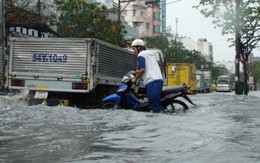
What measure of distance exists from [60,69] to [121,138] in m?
5.59

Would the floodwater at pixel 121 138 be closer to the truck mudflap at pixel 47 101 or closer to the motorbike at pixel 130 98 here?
the motorbike at pixel 130 98

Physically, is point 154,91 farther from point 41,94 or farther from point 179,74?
point 179,74

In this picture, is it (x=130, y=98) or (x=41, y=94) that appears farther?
(x=41, y=94)

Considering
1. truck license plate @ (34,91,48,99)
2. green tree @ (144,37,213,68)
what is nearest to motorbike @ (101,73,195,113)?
truck license plate @ (34,91,48,99)

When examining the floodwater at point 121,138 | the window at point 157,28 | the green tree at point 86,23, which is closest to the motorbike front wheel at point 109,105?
the floodwater at point 121,138

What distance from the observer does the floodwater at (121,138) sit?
4.75 metres

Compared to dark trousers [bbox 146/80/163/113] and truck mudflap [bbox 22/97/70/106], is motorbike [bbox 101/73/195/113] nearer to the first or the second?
dark trousers [bbox 146/80/163/113]

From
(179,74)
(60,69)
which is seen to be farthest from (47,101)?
(179,74)

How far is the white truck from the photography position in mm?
11008

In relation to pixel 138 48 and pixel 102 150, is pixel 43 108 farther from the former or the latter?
pixel 102 150

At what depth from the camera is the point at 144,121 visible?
7.74m

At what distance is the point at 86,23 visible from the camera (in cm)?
2794

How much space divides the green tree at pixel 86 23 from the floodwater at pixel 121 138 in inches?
769

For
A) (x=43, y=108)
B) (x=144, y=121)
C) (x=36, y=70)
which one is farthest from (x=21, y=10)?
(x=144, y=121)
